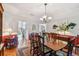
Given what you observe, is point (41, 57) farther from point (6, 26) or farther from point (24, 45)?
point (6, 26)

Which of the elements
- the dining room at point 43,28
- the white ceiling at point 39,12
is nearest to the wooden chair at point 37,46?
the dining room at point 43,28

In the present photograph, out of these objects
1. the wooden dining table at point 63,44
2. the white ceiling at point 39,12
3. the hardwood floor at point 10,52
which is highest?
the white ceiling at point 39,12

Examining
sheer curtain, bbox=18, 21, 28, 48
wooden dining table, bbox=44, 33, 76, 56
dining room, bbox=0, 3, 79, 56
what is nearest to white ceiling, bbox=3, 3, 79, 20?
dining room, bbox=0, 3, 79, 56

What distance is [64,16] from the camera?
2.44m

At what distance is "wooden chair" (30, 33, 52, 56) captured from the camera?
2.46 meters

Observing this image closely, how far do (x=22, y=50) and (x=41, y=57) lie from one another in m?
0.32

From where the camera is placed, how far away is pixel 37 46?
247cm

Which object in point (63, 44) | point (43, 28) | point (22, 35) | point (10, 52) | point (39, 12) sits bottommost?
point (10, 52)

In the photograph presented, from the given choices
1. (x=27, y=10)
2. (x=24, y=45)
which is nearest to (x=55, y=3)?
(x=27, y=10)

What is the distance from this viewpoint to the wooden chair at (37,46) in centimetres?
246

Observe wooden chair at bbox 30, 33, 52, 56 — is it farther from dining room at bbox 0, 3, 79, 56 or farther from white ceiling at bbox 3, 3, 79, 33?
white ceiling at bbox 3, 3, 79, 33

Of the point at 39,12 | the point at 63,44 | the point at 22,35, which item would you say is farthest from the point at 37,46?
the point at 39,12

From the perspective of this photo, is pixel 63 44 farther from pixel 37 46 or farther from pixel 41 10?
pixel 41 10

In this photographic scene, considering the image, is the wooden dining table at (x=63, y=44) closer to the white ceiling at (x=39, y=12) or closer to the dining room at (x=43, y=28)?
the dining room at (x=43, y=28)
